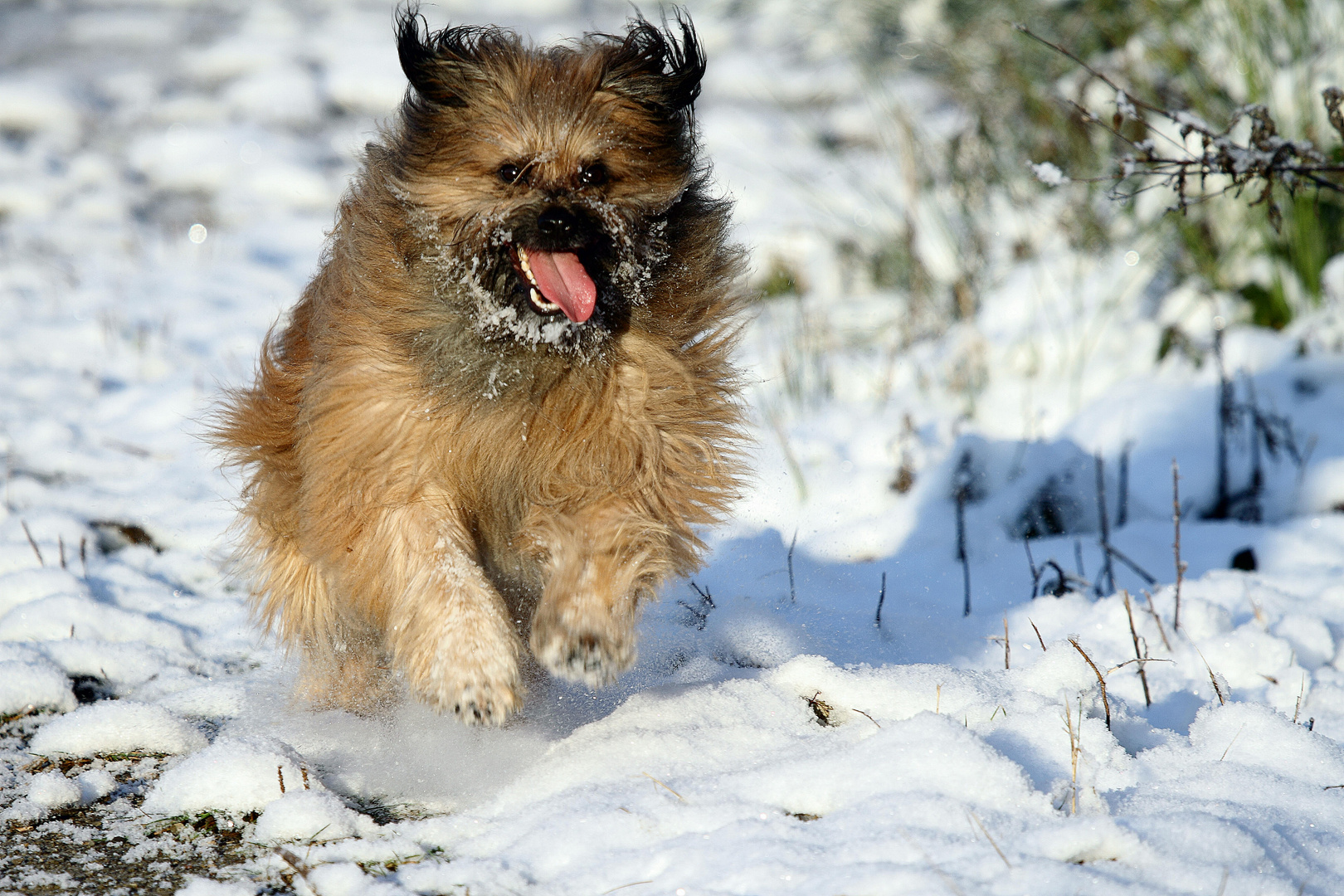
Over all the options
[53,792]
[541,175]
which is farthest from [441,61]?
[53,792]

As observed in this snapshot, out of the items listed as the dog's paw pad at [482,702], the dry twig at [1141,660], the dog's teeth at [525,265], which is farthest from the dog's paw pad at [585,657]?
the dry twig at [1141,660]

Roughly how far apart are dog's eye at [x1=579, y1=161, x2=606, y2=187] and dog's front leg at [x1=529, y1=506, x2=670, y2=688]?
675mm

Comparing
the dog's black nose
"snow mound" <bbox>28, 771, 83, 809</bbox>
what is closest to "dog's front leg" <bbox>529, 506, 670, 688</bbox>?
the dog's black nose

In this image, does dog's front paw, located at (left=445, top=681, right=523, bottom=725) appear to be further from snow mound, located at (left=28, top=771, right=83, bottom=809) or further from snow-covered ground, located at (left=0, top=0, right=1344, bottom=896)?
snow mound, located at (left=28, top=771, right=83, bottom=809)

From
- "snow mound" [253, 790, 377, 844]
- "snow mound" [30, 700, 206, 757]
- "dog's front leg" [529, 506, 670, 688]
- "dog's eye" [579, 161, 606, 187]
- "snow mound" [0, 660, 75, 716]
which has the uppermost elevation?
"dog's eye" [579, 161, 606, 187]

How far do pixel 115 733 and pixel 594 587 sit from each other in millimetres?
1062

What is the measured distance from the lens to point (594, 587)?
232cm

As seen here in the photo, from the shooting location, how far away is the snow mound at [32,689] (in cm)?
256

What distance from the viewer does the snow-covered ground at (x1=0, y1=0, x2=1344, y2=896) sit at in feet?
6.14

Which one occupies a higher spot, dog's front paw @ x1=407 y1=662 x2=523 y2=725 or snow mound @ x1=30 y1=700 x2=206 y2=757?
dog's front paw @ x1=407 y1=662 x2=523 y2=725

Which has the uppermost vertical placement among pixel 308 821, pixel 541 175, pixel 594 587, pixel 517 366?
pixel 541 175

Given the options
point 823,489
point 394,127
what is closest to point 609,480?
point 394,127

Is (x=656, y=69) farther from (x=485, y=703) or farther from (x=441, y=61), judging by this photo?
(x=485, y=703)

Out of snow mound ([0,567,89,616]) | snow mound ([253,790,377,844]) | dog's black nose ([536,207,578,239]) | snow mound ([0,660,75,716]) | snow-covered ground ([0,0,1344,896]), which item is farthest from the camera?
snow mound ([0,567,89,616])
